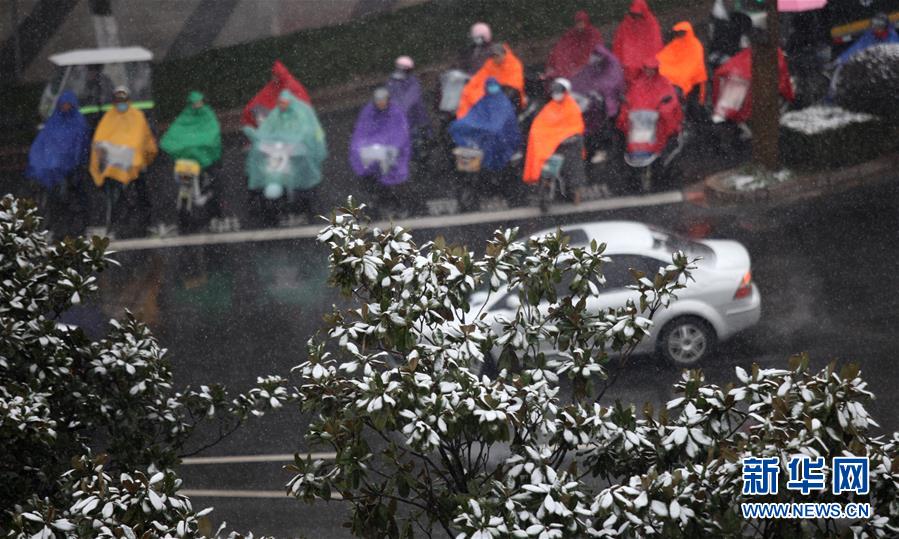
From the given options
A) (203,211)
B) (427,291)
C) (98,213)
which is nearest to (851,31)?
(203,211)

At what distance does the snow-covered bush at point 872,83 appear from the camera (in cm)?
1609

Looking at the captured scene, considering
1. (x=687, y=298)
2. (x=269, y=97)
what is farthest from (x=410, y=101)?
(x=687, y=298)

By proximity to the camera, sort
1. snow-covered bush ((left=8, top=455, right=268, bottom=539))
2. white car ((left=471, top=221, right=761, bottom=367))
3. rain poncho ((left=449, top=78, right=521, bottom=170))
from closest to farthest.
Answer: snow-covered bush ((left=8, top=455, right=268, bottom=539)) → white car ((left=471, top=221, right=761, bottom=367)) → rain poncho ((left=449, top=78, right=521, bottom=170))

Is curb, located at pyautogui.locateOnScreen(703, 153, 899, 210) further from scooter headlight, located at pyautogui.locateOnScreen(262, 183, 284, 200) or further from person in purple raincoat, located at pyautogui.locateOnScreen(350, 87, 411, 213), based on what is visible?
scooter headlight, located at pyautogui.locateOnScreen(262, 183, 284, 200)

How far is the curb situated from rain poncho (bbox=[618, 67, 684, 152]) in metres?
0.93

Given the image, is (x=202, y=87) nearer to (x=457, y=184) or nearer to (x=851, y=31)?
(x=457, y=184)

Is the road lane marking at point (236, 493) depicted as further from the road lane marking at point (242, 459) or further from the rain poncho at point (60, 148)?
the rain poncho at point (60, 148)

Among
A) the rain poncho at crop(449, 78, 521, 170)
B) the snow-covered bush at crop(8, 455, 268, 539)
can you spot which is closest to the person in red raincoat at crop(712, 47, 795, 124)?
the rain poncho at crop(449, 78, 521, 170)

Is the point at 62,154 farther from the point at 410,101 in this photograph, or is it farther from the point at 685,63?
the point at 685,63

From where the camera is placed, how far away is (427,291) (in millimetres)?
5230

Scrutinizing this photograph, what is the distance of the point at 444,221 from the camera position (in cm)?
1582

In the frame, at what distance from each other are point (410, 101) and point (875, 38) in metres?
7.07

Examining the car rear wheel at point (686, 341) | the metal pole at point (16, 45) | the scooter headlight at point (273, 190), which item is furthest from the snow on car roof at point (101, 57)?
the car rear wheel at point (686, 341)

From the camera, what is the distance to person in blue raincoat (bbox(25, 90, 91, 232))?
56.1ft
